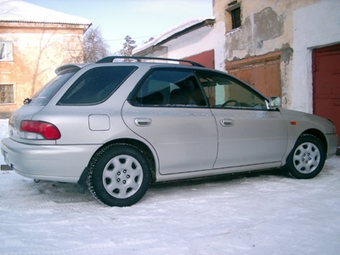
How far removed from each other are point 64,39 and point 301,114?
822 inches

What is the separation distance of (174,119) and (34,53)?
20736mm

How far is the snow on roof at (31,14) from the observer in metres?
21.5

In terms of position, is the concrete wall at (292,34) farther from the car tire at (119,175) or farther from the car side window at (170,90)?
the car tire at (119,175)

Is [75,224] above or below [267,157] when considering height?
below

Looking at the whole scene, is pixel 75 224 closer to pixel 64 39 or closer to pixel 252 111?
pixel 252 111

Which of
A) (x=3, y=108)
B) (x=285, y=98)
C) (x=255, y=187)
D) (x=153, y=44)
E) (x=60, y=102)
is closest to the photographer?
(x=60, y=102)

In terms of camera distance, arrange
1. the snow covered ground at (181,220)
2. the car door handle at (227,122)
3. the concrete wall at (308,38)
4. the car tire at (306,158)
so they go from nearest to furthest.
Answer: the snow covered ground at (181,220) < the car door handle at (227,122) < the car tire at (306,158) < the concrete wall at (308,38)

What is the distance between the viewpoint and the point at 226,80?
458 centimetres

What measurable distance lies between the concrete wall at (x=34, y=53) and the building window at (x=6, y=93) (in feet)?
0.88

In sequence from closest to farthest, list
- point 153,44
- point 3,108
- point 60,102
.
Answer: point 60,102, point 153,44, point 3,108

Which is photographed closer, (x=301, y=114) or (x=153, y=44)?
(x=301, y=114)

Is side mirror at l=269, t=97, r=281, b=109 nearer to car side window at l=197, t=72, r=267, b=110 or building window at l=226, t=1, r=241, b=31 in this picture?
car side window at l=197, t=72, r=267, b=110

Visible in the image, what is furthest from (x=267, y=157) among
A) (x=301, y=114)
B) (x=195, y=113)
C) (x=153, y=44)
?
(x=153, y=44)

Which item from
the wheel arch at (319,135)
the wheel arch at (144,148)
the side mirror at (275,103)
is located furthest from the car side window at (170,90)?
the wheel arch at (319,135)
